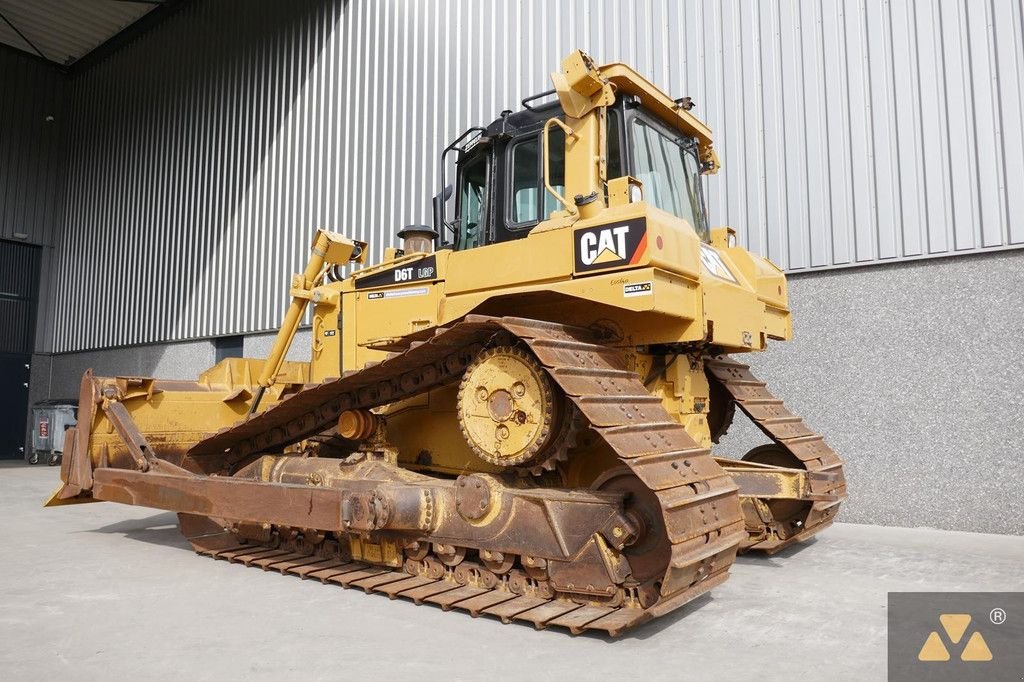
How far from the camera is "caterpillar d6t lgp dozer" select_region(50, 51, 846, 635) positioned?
4.05m

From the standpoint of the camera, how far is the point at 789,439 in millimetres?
5816

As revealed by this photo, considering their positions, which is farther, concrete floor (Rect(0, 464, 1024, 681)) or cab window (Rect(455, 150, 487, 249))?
cab window (Rect(455, 150, 487, 249))

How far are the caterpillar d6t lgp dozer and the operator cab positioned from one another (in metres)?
0.02

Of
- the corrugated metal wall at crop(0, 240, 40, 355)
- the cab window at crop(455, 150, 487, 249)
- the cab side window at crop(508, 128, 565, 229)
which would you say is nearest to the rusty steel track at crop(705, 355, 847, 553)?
the cab side window at crop(508, 128, 565, 229)

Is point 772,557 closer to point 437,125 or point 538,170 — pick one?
point 538,170

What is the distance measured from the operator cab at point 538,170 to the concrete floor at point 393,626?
275 cm

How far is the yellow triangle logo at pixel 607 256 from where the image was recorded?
171 inches

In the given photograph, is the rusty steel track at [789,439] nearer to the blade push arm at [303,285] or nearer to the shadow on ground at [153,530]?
the blade push arm at [303,285]

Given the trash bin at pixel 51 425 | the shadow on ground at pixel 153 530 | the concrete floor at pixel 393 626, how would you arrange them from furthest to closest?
the trash bin at pixel 51 425 → the shadow on ground at pixel 153 530 → the concrete floor at pixel 393 626

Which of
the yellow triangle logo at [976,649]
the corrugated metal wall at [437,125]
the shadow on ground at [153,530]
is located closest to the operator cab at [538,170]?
the corrugated metal wall at [437,125]

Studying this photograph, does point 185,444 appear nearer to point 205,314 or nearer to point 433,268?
point 433,268

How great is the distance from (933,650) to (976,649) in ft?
0.81

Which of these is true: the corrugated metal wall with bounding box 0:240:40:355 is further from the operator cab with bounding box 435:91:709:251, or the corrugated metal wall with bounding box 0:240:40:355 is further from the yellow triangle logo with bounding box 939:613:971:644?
the yellow triangle logo with bounding box 939:613:971:644

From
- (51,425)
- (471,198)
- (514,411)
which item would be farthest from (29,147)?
(514,411)
